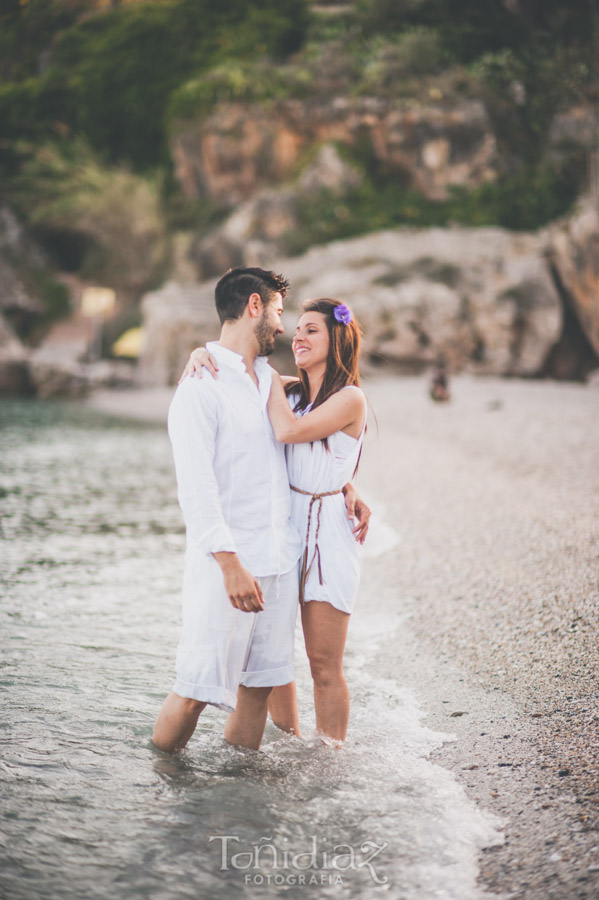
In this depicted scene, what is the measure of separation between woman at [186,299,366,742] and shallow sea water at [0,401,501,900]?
362mm

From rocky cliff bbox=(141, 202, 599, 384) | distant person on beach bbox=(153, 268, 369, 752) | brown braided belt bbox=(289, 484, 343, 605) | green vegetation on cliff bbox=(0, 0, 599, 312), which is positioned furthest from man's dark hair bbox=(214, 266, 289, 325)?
green vegetation on cliff bbox=(0, 0, 599, 312)

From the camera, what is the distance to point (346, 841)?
2.67 meters

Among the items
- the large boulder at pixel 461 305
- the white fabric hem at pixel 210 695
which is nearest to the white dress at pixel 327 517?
the white fabric hem at pixel 210 695

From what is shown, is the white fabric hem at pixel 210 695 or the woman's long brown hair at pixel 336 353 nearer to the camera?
the white fabric hem at pixel 210 695

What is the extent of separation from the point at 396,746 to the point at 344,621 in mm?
728

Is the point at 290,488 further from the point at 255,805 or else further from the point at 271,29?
the point at 271,29

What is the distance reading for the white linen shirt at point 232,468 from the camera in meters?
2.71

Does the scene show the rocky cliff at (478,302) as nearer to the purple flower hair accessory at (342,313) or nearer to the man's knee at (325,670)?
the purple flower hair accessory at (342,313)

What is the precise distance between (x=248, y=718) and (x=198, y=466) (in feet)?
3.56

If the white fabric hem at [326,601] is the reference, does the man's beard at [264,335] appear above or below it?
above

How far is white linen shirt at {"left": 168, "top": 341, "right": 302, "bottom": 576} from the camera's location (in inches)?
107

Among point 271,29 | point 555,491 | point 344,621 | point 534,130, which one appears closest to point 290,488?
point 344,621

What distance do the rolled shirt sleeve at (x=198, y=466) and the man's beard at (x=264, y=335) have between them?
30cm

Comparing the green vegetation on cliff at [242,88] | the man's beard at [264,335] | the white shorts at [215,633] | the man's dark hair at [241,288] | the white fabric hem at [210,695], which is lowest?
the white fabric hem at [210,695]
